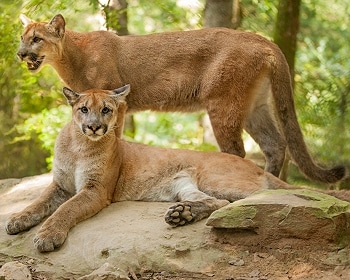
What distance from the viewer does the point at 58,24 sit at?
23.7ft

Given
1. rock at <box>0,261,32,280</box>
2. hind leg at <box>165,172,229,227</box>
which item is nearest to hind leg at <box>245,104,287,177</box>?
hind leg at <box>165,172,229,227</box>

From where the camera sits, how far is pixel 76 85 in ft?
23.7

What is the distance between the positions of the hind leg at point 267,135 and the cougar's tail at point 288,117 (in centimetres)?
21

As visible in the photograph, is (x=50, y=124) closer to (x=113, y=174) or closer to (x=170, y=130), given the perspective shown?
(x=113, y=174)

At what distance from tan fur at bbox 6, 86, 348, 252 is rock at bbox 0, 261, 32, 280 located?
0.81 m

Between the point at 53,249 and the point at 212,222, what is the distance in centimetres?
129

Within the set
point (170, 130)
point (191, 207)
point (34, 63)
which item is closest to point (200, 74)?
point (34, 63)

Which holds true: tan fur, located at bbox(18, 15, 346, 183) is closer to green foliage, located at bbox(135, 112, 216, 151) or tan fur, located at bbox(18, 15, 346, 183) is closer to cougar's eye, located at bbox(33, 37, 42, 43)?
cougar's eye, located at bbox(33, 37, 42, 43)

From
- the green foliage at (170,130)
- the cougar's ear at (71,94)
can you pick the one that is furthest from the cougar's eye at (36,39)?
the green foliage at (170,130)

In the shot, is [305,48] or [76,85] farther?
[305,48]

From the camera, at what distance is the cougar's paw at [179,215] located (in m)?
5.38

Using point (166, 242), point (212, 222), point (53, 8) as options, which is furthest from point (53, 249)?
point (53, 8)

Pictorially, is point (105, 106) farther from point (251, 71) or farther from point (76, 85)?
point (251, 71)

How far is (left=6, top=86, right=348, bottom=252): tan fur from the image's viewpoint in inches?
229
